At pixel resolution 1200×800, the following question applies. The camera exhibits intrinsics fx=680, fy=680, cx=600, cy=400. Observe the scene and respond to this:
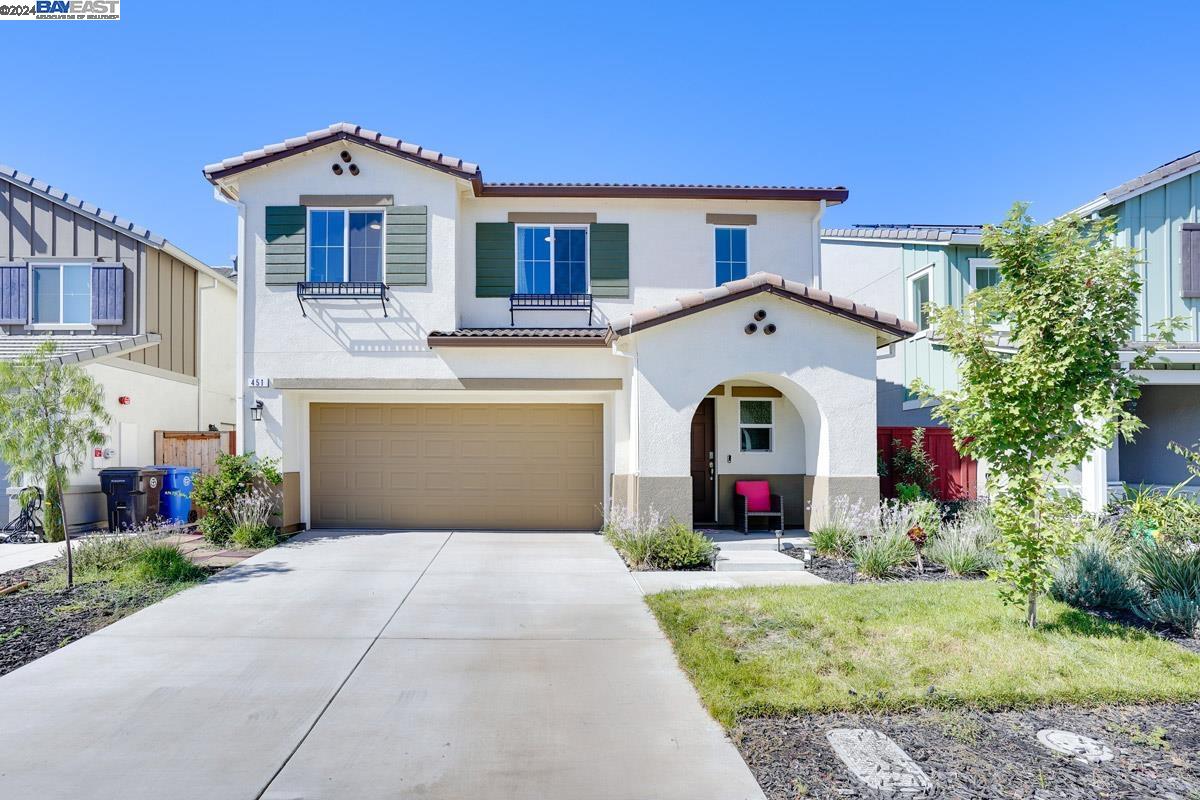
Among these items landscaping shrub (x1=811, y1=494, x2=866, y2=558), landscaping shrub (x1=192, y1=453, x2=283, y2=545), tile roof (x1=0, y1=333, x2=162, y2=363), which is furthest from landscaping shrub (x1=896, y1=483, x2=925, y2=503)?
tile roof (x1=0, y1=333, x2=162, y2=363)

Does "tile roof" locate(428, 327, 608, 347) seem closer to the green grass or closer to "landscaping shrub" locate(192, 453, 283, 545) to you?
"landscaping shrub" locate(192, 453, 283, 545)

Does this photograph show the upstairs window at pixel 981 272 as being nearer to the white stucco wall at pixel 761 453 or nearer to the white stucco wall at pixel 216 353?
the white stucco wall at pixel 761 453

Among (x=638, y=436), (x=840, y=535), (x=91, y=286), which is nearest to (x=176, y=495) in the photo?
(x=91, y=286)

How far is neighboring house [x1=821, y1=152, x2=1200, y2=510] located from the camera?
38.9 ft

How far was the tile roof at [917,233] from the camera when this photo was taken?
1429 centimetres

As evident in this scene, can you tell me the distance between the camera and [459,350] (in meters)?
11.8

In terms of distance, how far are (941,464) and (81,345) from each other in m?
15.9

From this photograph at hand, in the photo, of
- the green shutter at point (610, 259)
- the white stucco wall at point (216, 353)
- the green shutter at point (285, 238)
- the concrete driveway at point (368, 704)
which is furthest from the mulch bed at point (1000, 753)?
the white stucco wall at point (216, 353)

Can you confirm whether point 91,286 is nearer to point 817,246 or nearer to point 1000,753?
point 817,246

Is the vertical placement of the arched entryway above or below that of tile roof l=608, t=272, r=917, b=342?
below

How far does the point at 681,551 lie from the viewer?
30.1 ft

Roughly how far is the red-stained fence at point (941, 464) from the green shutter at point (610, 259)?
5.54 m

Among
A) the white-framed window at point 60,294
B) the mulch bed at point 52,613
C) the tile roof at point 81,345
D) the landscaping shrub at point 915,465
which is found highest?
the white-framed window at point 60,294

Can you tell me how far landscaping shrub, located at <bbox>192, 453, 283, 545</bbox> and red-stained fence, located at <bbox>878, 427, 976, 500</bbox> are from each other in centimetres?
1071
